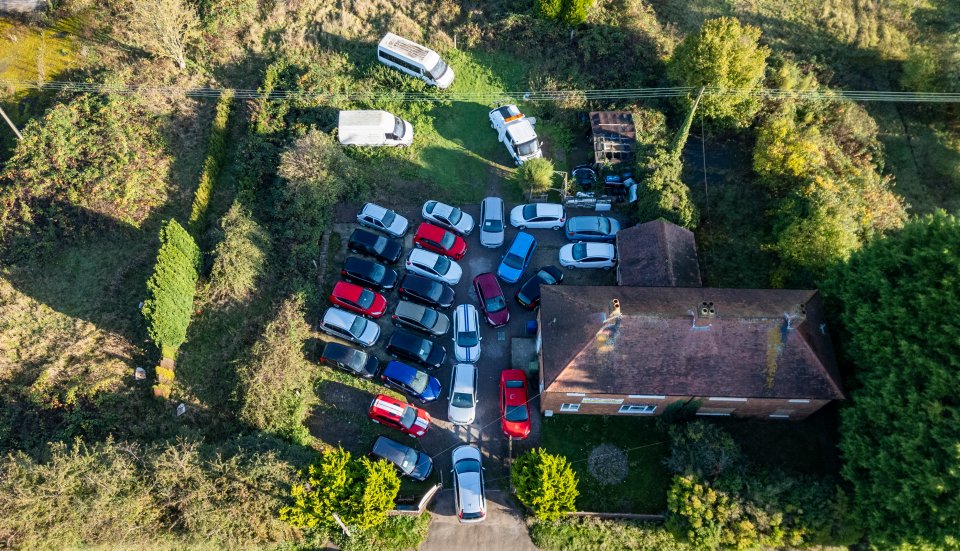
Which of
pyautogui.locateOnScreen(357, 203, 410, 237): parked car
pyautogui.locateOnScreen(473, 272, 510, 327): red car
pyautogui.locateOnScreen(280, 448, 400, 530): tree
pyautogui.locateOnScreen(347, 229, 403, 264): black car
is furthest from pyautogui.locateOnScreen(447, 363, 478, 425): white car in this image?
pyautogui.locateOnScreen(357, 203, 410, 237): parked car

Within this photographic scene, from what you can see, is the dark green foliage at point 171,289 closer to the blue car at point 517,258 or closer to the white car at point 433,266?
the white car at point 433,266

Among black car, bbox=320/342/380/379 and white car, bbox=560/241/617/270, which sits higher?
white car, bbox=560/241/617/270

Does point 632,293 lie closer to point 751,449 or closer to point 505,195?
point 751,449

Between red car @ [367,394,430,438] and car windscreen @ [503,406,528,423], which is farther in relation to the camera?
car windscreen @ [503,406,528,423]

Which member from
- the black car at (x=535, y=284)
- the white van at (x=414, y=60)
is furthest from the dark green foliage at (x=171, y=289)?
the black car at (x=535, y=284)

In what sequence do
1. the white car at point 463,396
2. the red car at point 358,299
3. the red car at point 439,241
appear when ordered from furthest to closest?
the red car at point 439,241, the red car at point 358,299, the white car at point 463,396

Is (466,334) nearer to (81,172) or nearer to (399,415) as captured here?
(399,415)

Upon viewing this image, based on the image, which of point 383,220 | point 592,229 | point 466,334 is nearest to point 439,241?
point 383,220

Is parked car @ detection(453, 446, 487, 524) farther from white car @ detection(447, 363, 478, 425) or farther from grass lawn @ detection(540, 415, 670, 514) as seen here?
grass lawn @ detection(540, 415, 670, 514)
